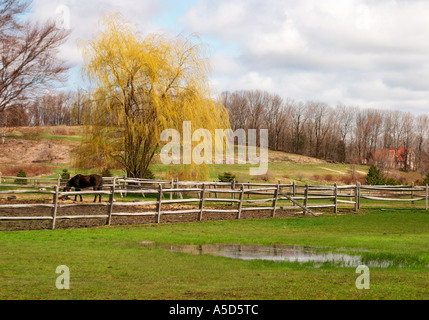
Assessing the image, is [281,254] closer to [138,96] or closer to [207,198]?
[207,198]

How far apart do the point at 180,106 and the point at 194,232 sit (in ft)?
60.9

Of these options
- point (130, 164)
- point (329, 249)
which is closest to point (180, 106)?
point (130, 164)

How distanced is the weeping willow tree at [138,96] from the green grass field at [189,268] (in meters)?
17.2

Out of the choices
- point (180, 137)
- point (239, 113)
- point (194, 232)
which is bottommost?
point (194, 232)

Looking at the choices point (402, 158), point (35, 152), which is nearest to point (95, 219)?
point (35, 152)

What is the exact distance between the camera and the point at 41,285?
25.6 feet

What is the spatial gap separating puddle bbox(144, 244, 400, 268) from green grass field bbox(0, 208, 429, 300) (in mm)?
484

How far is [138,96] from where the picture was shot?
34.4 metres

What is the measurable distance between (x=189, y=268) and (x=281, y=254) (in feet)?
9.45

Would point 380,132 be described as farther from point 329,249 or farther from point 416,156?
point 329,249
